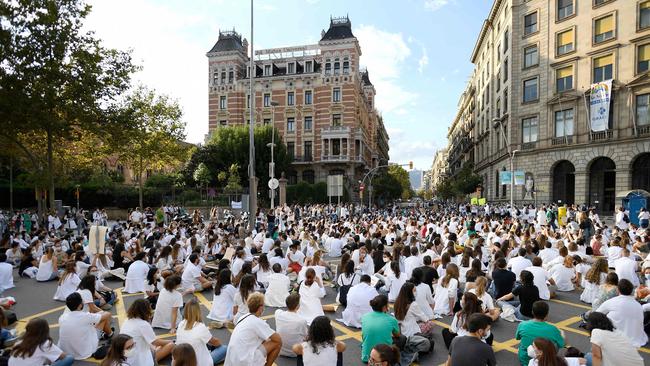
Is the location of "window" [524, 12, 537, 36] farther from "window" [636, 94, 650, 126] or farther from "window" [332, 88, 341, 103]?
"window" [332, 88, 341, 103]

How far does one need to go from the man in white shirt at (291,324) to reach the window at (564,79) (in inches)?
1545

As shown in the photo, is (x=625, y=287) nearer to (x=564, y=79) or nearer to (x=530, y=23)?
(x=564, y=79)

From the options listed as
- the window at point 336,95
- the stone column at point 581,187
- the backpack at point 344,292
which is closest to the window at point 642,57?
the stone column at point 581,187

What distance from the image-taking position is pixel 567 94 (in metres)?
36.6

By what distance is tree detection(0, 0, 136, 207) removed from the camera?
19.7 metres

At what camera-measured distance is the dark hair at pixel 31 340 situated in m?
5.04

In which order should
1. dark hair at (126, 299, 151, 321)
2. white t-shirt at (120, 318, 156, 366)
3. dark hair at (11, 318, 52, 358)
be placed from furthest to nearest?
dark hair at (126, 299, 151, 321) → white t-shirt at (120, 318, 156, 366) → dark hair at (11, 318, 52, 358)

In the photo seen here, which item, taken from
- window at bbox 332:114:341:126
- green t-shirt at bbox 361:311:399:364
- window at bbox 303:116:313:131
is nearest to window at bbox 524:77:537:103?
window at bbox 332:114:341:126

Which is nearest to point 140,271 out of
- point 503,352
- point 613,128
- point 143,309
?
point 143,309

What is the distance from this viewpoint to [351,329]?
26.6 ft

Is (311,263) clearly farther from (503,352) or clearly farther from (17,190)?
(17,190)

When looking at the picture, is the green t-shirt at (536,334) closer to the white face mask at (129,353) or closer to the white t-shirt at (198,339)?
the white t-shirt at (198,339)

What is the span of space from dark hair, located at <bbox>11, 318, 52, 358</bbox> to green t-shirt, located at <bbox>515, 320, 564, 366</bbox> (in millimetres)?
6324

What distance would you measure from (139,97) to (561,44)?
38731 mm
